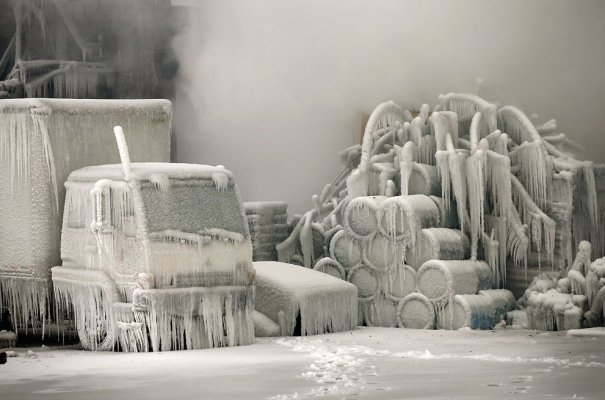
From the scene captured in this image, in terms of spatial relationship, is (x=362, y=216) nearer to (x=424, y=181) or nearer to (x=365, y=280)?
(x=365, y=280)

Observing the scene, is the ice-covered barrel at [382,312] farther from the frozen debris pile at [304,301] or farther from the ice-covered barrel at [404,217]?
the ice-covered barrel at [404,217]

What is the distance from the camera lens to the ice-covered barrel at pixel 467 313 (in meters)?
20.4

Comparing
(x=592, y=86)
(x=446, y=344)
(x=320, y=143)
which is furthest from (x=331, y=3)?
(x=446, y=344)

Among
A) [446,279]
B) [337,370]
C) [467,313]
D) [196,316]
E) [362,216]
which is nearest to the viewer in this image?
[337,370]

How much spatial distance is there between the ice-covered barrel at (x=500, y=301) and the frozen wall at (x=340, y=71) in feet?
13.6

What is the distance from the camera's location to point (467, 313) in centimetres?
2042

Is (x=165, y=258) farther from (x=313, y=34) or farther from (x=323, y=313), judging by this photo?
Answer: (x=313, y=34)

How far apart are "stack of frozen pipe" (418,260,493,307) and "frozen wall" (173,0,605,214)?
4.40 meters

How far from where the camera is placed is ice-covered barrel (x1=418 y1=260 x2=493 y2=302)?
67.4 ft

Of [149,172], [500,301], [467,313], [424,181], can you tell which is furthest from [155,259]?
[500,301]

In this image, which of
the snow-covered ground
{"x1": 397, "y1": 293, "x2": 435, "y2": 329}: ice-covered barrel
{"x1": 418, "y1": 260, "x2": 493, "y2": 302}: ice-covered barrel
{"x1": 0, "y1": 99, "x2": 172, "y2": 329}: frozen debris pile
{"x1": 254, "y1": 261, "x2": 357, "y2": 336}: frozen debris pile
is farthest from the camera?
{"x1": 397, "y1": 293, "x2": 435, "y2": 329}: ice-covered barrel

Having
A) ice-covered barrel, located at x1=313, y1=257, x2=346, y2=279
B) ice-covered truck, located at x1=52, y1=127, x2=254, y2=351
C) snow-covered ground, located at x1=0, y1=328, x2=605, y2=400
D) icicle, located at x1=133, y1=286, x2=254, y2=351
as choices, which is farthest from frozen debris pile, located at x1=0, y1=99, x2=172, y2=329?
ice-covered barrel, located at x1=313, y1=257, x2=346, y2=279

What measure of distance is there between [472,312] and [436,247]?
1.11 metres

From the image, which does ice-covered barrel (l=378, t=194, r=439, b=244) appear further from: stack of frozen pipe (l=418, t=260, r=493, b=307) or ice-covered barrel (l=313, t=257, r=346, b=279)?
ice-covered barrel (l=313, t=257, r=346, b=279)
